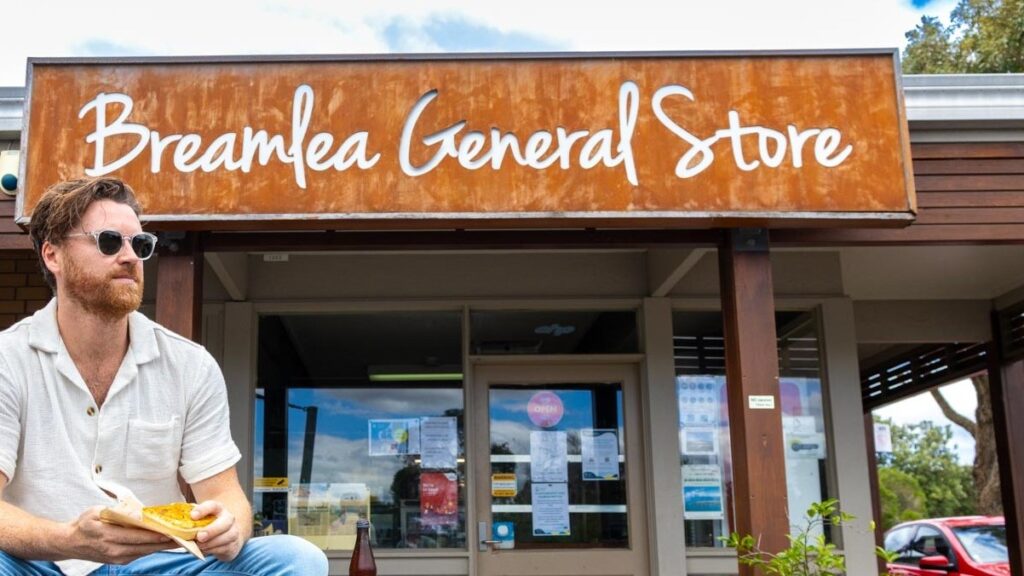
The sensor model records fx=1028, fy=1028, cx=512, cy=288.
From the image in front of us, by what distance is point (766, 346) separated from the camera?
456 centimetres

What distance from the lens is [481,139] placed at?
14.7 feet

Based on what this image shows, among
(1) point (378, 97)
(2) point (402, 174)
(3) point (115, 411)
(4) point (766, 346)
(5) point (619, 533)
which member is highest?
(1) point (378, 97)

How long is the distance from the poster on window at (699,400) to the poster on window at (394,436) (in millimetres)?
1779

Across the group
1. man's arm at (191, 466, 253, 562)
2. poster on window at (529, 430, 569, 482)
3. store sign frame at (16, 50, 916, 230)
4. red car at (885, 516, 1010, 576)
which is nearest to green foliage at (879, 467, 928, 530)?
red car at (885, 516, 1010, 576)

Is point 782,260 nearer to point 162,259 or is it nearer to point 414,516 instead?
point 414,516

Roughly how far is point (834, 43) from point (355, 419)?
3872 mm

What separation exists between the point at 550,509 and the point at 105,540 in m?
5.17

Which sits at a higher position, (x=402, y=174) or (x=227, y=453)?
(x=402, y=174)

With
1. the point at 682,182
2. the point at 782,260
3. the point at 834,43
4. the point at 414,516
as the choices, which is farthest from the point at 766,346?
the point at 414,516

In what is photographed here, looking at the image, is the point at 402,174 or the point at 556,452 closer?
the point at 402,174

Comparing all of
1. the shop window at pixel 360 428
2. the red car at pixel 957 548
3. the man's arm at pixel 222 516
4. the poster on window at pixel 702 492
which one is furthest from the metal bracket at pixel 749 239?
the red car at pixel 957 548

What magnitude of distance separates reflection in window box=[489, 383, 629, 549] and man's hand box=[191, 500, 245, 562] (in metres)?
4.88

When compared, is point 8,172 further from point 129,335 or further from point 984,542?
point 984,542

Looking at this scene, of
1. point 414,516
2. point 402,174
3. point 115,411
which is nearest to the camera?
point 115,411
